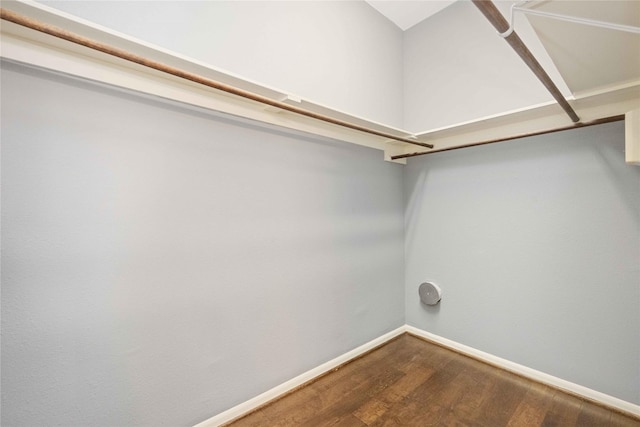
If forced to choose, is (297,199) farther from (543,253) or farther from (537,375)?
(537,375)

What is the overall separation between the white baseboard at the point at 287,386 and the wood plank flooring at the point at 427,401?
4 cm

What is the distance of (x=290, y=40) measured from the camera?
6.21 ft

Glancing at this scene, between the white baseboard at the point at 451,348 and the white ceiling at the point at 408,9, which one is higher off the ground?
the white ceiling at the point at 408,9

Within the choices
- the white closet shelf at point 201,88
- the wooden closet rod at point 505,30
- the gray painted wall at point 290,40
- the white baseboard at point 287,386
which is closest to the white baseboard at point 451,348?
the white baseboard at point 287,386

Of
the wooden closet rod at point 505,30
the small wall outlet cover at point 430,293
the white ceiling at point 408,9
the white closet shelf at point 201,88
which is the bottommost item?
the small wall outlet cover at point 430,293

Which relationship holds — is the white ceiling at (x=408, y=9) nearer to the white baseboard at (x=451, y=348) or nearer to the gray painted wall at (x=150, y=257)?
the gray painted wall at (x=150, y=257)

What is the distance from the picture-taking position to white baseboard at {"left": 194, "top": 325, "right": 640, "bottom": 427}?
1.58 m

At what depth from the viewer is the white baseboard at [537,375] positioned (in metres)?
1.63

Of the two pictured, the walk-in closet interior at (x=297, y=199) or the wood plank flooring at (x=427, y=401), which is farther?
the wood plank flooring at (x=427, y=401)

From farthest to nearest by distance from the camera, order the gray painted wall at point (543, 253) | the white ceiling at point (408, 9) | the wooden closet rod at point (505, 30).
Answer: the white ceiling at point (408, 9)
the gray painted wall at point (543, 253)
the wooden closet rod at point (505, 30)

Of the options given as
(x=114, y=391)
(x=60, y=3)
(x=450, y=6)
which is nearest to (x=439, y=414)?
(x=114, y=391)

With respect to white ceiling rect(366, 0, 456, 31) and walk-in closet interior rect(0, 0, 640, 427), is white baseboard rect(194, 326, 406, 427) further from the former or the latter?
white ceiling rect(366, 0, 456, 31)

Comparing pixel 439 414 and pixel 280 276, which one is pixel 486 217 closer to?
pixel 439 414

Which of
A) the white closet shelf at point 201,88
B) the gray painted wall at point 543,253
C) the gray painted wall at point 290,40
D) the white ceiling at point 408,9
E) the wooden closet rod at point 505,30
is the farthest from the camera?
the white ceiling at point 408,9
